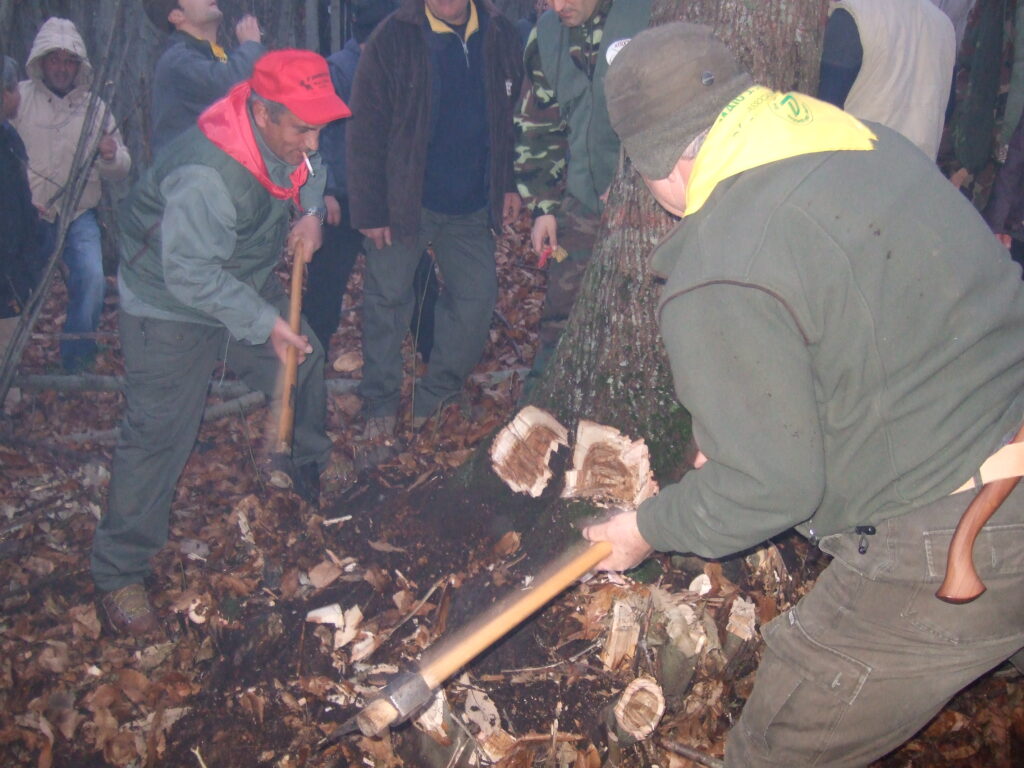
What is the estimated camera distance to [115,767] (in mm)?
2900

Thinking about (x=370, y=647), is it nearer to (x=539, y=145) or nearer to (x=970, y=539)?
(x=970, y=539)

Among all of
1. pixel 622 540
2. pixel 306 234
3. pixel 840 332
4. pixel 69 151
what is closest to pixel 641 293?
pixel 622 540

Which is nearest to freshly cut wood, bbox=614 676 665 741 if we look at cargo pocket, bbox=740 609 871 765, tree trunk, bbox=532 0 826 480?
cargo pocket, bbox=740 609 871 765

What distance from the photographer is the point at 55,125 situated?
17.7 ft

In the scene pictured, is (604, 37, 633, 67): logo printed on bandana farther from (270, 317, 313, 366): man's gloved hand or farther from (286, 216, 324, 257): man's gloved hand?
(270, 317, 313, 366): man's gloved hand

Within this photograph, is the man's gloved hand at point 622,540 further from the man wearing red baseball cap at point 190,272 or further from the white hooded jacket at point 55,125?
the white hooded jacket at point 55,125

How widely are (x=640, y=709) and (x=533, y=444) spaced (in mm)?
1122

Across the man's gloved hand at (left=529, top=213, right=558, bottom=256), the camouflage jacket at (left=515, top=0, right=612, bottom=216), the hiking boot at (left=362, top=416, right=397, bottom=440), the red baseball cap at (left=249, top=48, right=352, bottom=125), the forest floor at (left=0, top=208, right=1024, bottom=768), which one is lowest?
the forest floor at (left=0, top=208, right=1024, bottom=768)

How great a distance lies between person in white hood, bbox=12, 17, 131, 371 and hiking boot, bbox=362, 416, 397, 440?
7.43ft

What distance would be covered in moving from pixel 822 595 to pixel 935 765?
4.92 feet

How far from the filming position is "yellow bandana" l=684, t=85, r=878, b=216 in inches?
65.7

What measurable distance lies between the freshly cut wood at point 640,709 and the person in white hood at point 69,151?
450 centimetres

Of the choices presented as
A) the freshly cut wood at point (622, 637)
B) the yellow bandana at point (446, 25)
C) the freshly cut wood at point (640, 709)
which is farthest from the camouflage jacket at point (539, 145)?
the freshly cut wood at point (640, 709)

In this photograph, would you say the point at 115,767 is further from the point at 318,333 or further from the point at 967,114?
the point at 967,114
